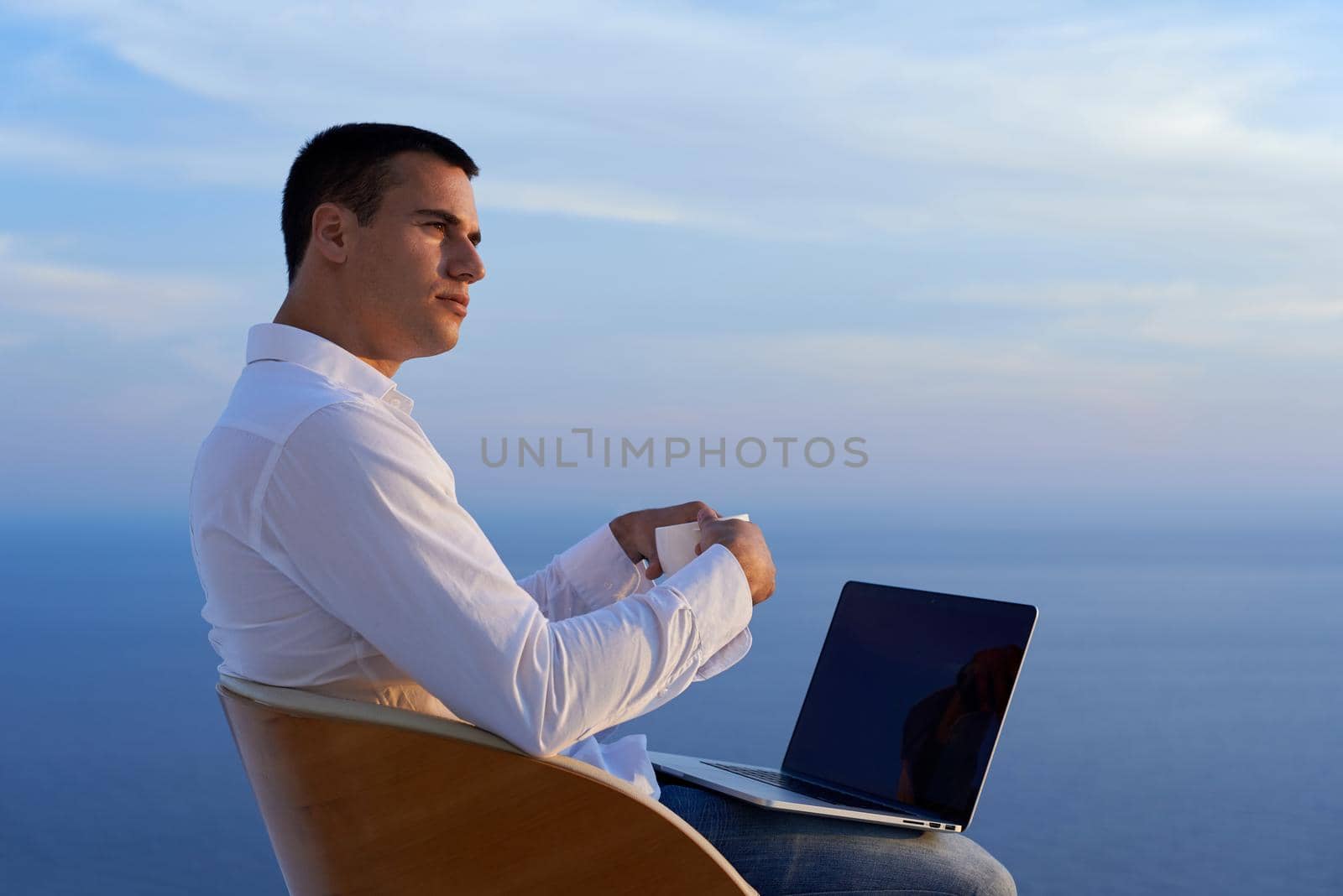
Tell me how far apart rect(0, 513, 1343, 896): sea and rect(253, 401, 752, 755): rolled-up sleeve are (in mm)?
2531

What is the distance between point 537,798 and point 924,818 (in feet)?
1.86

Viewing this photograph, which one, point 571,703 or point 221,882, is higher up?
point 571,703

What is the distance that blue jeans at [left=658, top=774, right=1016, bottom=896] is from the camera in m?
1.36

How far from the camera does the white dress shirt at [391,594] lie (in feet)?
3.41

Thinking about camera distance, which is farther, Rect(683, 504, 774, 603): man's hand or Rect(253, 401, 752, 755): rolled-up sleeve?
Rect(683, 504, 774, 603): man's hand

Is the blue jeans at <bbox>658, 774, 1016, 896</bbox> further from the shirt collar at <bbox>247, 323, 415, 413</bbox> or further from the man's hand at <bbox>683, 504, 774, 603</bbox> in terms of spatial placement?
the shirt collar at <bbox>247, 323, 415, 413</bbox>

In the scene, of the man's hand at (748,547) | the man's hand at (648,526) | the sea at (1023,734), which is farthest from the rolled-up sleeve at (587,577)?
the sea at (1023,734)

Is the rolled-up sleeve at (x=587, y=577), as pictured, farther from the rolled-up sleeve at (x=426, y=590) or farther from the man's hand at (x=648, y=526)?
the rolled-up sleeve at (x=426, y=590)

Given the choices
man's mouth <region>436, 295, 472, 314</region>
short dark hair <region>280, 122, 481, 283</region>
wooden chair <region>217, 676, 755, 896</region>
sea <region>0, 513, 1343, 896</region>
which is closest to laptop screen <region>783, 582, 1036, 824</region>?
wooden chair <region>217, 676, 755, 896</region>

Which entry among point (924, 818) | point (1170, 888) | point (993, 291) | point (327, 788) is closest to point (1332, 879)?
point (1170, 888)

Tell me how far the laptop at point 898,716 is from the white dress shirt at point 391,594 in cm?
36

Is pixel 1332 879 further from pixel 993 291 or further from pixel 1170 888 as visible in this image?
pixel 993 291

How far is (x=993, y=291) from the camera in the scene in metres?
13.9

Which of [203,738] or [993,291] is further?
[993,291]
